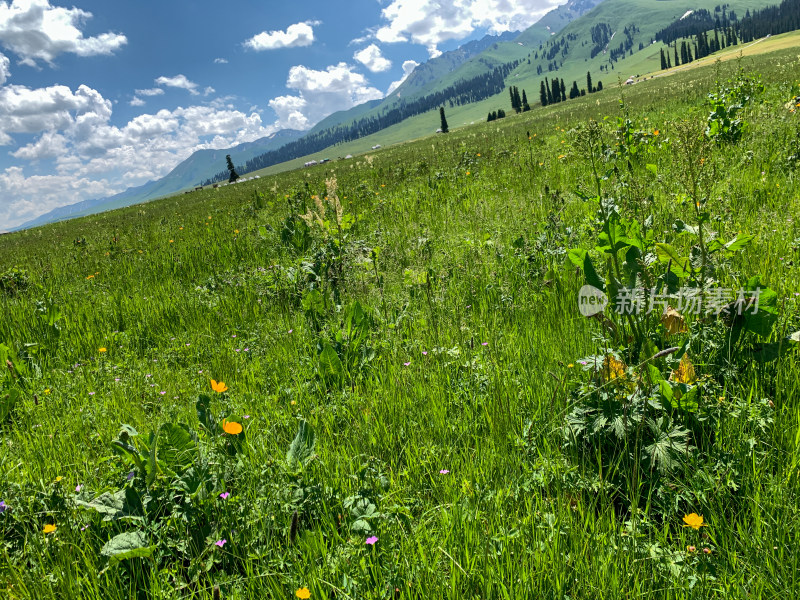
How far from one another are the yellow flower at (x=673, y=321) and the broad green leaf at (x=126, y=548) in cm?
281

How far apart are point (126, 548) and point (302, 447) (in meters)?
0.79

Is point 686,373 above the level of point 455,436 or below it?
above

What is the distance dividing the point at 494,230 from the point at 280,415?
4308mm

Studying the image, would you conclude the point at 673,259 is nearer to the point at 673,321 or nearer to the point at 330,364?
the point at 673,321

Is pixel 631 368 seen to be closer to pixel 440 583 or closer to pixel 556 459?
pixel 556 459

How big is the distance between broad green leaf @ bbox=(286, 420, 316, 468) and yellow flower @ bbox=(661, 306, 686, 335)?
6.95ft

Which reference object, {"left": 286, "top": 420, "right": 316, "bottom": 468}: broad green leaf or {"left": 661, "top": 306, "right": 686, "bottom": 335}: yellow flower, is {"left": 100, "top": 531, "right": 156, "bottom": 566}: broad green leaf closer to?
{"left": 286, "top": 420, "right": 316, "bottom": 468}: broad green leaf

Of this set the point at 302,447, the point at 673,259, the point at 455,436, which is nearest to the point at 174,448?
the point at 302,447

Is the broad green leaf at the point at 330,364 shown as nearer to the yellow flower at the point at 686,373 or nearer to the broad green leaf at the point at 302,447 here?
the broad green leaf at the point at 302,447

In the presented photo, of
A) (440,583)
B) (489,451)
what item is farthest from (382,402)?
(440,583)

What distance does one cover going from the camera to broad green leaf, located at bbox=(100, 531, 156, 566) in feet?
5.50

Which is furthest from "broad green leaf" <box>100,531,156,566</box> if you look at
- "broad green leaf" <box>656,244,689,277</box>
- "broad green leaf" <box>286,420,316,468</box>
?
"broad green leaf" <box>656,244,689,277</box>

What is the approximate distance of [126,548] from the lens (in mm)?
1709

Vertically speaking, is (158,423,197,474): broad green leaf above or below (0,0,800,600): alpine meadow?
above
